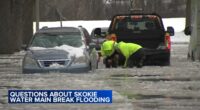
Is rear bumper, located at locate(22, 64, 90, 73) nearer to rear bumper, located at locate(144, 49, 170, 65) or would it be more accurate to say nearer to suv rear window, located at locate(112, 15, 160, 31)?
rear bumper, located at locate(144, 49, 170, 65)

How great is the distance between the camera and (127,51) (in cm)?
1958

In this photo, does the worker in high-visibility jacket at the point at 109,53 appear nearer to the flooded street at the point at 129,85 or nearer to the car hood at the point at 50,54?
the flooded street at the point at 129,85

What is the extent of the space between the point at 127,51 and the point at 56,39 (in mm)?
2328

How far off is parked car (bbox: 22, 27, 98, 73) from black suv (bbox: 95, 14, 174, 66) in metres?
2.00

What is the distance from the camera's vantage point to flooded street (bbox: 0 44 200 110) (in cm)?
1159

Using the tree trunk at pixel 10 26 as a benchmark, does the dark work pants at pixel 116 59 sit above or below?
above

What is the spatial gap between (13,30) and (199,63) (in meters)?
12.6

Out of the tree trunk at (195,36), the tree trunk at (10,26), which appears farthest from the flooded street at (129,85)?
the tree trunk at (10,26)

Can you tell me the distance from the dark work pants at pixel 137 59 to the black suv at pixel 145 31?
26.0 inches

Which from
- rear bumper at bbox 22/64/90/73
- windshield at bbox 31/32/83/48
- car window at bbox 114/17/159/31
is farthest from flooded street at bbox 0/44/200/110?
car window at bbox 114/17/159/31

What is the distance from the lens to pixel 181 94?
13.4m

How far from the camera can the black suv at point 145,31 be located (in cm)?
2072

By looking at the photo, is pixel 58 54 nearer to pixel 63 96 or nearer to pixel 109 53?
pixel 109 53

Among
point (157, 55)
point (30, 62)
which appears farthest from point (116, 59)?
point (30, 62)
